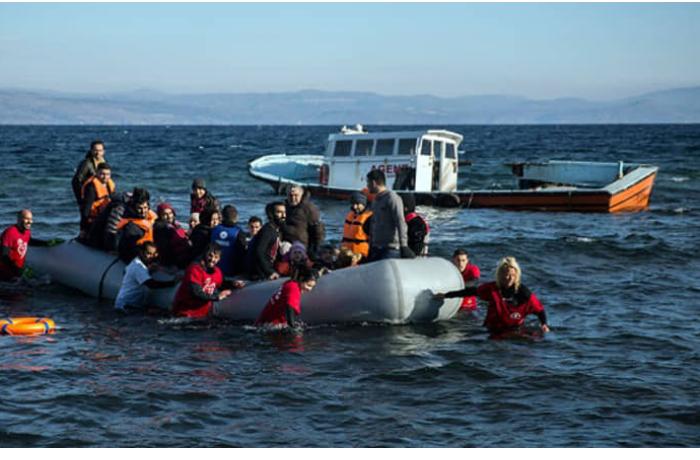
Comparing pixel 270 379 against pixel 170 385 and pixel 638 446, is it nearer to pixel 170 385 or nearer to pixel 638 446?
pixel 170 385

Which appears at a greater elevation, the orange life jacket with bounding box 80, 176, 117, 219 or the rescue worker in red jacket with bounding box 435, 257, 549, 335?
the orange life jacket with bounding box 80, 176, 117, 219

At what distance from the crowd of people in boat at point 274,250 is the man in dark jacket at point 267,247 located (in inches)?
0.5

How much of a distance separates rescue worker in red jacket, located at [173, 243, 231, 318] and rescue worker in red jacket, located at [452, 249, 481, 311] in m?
3.08

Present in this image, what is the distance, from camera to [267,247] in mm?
12703

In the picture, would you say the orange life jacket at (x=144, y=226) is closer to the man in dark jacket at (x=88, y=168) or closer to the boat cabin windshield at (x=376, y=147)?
the man in dark jacket at (x=88, y=168)

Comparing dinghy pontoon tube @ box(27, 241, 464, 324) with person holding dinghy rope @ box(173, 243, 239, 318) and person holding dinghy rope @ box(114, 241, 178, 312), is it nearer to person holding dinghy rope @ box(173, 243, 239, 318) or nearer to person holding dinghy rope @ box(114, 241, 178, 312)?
person holding dinghy rope @ box(173, 243, 239, 318)

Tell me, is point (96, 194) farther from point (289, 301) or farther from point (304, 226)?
point (289, 301)

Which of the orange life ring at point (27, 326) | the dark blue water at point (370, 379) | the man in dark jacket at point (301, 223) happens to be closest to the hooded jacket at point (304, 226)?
the man in dark jacket at point (301, 223)

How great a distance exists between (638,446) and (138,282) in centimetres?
736

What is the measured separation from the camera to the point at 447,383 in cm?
1052

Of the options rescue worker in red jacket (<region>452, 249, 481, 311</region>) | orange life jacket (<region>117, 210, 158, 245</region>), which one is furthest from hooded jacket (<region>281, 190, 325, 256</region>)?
orange life jacket (<region>117, 210, 158, 245</region>)

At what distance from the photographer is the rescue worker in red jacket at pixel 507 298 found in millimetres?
11719

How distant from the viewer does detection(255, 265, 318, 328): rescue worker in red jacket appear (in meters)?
12.1
